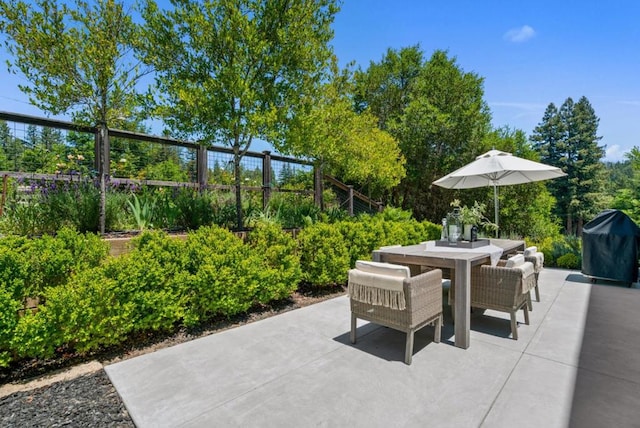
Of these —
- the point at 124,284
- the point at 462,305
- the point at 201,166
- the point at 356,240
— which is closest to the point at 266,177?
the point at 201,166

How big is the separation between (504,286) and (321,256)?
7.49ft

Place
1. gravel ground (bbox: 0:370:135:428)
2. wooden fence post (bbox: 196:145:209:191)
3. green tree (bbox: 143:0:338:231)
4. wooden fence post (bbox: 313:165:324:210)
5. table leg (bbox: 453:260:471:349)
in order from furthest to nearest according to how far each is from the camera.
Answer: wooden fence post (bbox: 313:165:324:210) → wooden fence post (bbox: 196:145:209:191) → green tree (bbox: 143:0:338:231) → table leg (bbox: 453:260:471:349) → gravel ground (bbox: 0:370:135:428)

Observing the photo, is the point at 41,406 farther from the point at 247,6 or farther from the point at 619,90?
the point at 619,90

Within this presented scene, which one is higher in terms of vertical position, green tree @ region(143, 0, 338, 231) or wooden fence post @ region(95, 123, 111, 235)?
green tree @ region(143, 0, 338, 231)

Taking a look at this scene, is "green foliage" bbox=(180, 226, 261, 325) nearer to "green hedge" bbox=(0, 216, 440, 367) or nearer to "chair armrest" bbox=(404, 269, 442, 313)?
"green hedge" bbox=(0, 216, 440, 367)

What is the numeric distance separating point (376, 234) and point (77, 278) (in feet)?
13.5

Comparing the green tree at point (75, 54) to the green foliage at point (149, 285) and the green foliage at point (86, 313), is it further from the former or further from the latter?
the green foliage at point (86, 313)

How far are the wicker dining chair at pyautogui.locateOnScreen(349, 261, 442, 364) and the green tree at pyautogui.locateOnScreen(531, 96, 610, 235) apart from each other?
106 feet

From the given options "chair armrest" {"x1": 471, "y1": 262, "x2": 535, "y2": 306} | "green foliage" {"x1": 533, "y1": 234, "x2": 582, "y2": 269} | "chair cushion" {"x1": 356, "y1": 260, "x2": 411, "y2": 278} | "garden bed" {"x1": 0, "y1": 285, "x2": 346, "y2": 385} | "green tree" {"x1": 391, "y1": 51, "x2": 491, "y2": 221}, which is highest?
"green tree" {"x1": 391, "y1": 51, "x2": 491, "y2": 221}

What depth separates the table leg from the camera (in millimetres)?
2785

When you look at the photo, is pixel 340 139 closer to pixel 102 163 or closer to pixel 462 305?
pixel 102 163

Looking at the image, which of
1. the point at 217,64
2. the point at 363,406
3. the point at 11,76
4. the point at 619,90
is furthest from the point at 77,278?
the point at 619,90

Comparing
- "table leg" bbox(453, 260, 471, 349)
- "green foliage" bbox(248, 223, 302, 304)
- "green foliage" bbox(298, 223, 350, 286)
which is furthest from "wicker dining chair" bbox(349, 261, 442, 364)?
"green foliage" bbox(298, 223, 350, 286)

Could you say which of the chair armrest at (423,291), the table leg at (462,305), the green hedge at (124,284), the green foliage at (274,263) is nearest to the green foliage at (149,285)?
the green hedge at (124,284)
